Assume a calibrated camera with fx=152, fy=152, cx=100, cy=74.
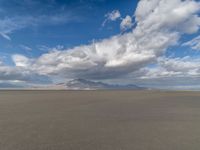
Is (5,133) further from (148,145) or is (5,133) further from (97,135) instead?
(148,145)

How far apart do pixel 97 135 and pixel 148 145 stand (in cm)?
316

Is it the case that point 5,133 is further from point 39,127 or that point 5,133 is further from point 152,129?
point 152,129

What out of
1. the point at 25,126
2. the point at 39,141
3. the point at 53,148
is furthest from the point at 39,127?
the point at 53,148

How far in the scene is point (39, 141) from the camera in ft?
28.3

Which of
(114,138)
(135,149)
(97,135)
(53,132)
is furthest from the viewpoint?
(53,132)

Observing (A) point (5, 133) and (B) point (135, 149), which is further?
(A) point (5, 133)

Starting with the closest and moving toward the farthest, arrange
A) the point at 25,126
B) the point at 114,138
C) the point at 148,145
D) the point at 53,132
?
the point at 148,145, the point at 114,138, the point at 53,132, the point at 25,126

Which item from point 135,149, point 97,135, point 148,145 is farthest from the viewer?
point 97,135

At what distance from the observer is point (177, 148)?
305 inches

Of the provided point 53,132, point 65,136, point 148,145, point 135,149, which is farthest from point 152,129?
point 53,132

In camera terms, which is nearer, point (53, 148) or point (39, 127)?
point (53, 148)

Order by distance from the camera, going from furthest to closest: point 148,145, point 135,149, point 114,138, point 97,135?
point 97,135 < point 114,138 < point 148,145 < point 135,149

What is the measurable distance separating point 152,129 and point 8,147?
9109 mm

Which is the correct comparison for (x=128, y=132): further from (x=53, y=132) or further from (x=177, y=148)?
(x=53, y=132)
